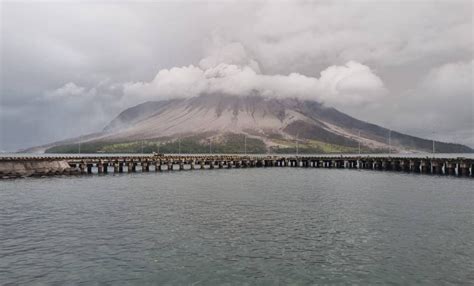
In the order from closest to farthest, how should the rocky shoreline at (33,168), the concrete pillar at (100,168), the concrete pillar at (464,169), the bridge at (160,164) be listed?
the rocky shoreline at (33,168)
the bridge at (160,164)
the concrete pillar at (464,169)
the concrete pillar at (100,168)

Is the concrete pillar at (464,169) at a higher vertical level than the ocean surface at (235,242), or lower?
higher

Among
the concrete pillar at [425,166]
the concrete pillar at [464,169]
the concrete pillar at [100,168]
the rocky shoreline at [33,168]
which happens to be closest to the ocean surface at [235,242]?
the rocky shoreline at [33,168]

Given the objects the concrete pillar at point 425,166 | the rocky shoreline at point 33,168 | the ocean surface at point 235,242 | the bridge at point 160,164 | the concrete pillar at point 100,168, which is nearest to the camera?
the ocean surface at point 235,242

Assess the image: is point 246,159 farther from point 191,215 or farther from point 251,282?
point 251,282

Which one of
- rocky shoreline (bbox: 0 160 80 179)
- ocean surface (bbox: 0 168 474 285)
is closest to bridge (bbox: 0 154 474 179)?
rocky shoreline (bbox: 0 160 80 179)

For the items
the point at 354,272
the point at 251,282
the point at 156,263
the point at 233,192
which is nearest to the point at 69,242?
the point at 156,263

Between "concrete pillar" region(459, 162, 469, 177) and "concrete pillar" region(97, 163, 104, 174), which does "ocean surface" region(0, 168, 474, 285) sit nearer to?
"concrete pillar" region(97, 163, 104, 174)

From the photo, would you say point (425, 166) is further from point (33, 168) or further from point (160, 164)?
point (33, 168)

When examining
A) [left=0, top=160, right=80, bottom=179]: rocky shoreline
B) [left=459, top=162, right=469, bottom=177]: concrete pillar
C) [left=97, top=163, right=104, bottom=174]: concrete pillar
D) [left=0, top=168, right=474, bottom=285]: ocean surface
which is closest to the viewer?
[left=0, top=168, right=474, bottom=285]: ocean surface

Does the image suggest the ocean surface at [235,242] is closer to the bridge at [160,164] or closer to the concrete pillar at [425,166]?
the bridge at [160,164]

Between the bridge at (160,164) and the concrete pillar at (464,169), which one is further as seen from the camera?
the concrete pillar at (464,169)

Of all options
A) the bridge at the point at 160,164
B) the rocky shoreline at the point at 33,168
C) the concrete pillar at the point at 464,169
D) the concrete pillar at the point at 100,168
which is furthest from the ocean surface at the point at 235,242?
the concrete pillar at the point at 464,169
